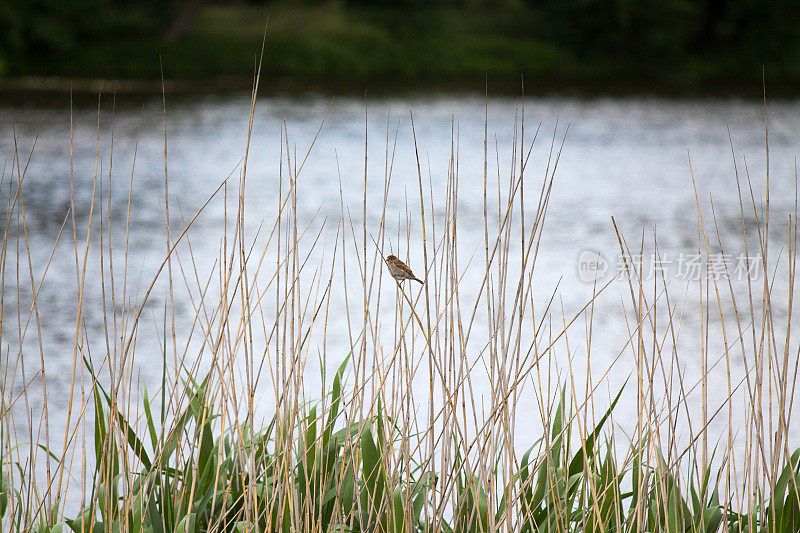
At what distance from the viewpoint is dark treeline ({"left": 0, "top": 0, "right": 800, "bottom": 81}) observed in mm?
17266

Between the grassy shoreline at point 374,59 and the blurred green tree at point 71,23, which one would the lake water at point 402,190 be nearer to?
the grassy shoreline at point 374,59

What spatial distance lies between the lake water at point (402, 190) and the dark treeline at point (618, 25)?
5421mm

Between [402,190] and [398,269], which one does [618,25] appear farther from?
[398,269]

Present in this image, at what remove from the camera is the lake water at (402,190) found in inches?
133

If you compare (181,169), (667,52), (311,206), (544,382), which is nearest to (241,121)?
(181,169)

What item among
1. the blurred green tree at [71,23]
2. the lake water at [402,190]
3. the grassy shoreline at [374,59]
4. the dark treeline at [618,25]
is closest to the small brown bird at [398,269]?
the lake water at [402,190]

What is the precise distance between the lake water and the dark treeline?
542 cm

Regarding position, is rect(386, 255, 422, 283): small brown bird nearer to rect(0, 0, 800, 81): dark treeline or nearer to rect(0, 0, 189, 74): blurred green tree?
rect(0, 0, 189, 74): blurred green tree

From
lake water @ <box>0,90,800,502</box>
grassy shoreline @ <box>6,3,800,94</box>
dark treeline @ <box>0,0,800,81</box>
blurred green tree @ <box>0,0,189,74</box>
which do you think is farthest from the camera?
dark treeline @ <box>0,0,800,81</box>

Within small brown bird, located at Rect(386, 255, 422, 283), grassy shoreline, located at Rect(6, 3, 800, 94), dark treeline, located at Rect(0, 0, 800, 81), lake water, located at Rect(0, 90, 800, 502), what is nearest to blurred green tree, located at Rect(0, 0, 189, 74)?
dark treeline, located at Rect(0, 0, 800, 81)

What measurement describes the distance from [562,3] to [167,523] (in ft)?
62.0

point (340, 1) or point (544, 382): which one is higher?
point (340, 1)

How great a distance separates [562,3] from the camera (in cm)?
1886

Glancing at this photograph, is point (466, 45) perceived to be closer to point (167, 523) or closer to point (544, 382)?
point (544, 382)
